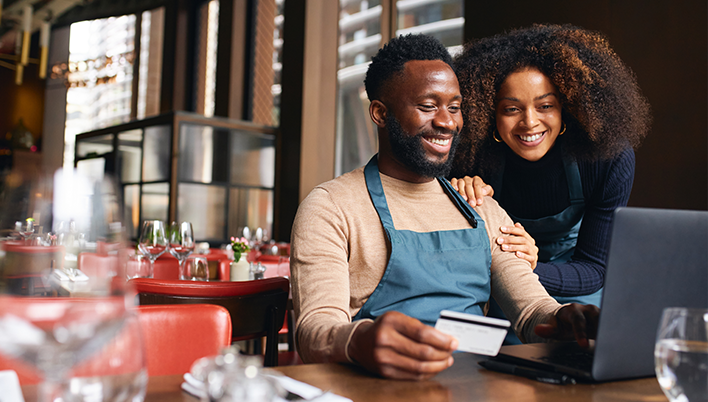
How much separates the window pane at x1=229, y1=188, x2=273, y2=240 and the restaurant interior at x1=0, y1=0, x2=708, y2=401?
0.05 ft

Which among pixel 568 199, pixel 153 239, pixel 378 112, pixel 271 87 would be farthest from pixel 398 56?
pixel 271 87

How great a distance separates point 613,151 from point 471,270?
2.67 feet

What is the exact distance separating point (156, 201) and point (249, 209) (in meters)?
0.98

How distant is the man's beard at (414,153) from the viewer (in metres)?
1.42

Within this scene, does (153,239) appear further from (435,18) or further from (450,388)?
(435,18)

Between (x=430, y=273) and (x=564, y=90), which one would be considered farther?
(x=564, y=90)

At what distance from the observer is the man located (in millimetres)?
1125

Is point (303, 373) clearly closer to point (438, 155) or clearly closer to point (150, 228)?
point (438, 155)

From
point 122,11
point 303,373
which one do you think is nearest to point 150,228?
point 303,373

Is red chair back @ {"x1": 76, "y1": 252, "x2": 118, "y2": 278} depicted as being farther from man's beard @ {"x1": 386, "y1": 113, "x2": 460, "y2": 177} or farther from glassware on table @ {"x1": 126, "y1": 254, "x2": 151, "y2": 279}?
glassware on table @ {"x1": 126, "y1": 254, "x2": 151, "y2": 279}

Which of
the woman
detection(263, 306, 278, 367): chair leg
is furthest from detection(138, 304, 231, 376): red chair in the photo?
the woman

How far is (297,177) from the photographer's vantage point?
5.84 metres

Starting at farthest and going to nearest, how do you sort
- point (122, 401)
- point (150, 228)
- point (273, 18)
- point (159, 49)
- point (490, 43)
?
point (159, 49)
point (273, 18)
point (150, 228)
point (490, 43)
point (122, 401)

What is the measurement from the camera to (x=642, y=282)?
0.74m
